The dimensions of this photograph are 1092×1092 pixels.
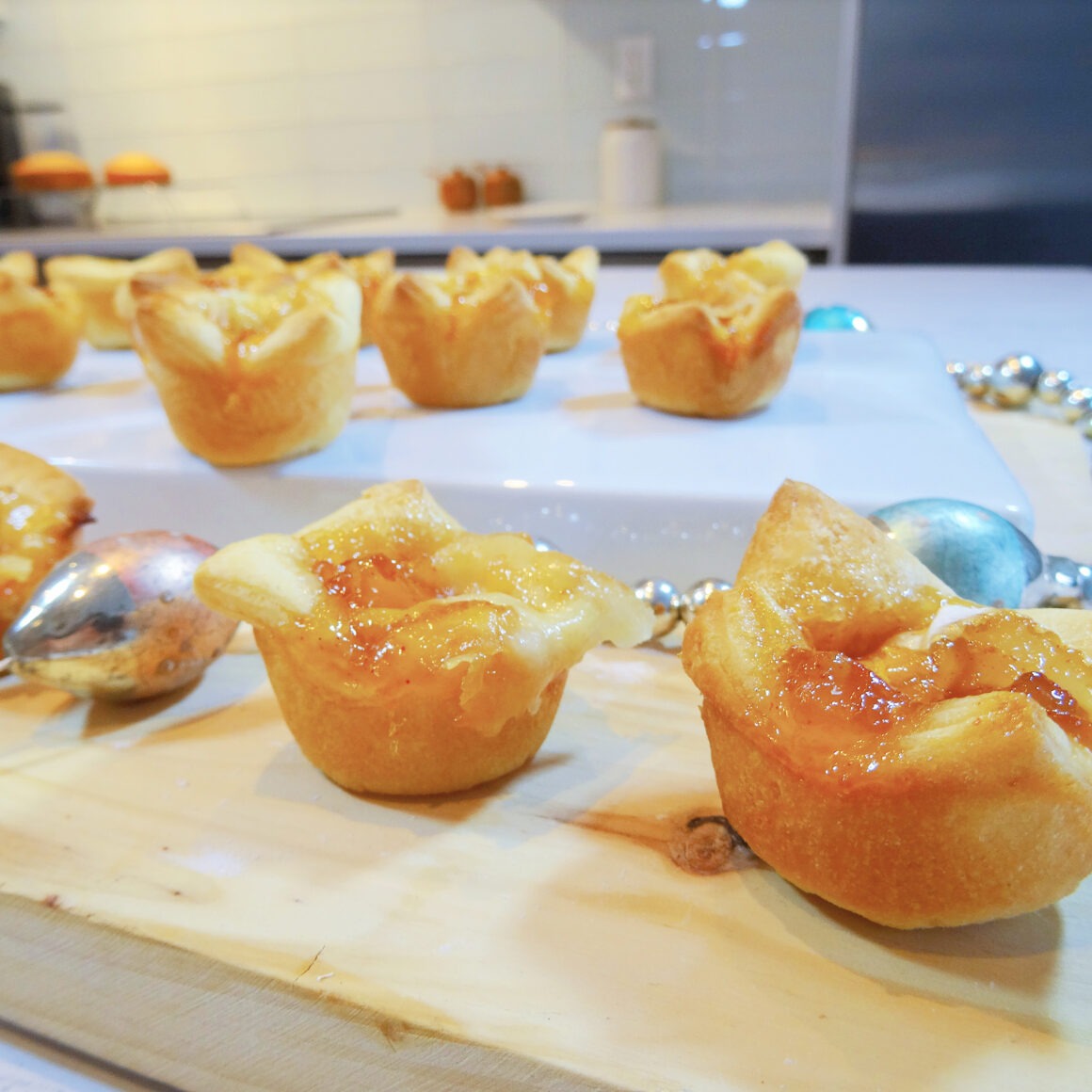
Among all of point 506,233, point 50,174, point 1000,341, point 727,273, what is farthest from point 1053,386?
point 50,174

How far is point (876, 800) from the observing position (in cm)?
51

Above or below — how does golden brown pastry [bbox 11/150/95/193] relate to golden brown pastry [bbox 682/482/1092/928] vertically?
above

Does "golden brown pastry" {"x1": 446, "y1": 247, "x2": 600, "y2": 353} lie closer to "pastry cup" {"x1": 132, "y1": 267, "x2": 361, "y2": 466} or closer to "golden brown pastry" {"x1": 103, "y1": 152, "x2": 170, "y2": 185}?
"pastry cup" {"x1": 132, "y1": 267, "x2": 361, "y2": 466}

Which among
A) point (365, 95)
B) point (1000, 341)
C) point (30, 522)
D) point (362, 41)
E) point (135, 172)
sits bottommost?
point (1000, 341)

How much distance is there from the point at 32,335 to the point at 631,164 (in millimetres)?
2934

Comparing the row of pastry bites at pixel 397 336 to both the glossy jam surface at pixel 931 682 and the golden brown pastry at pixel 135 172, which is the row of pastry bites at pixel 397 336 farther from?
the golden brown pastry at pixel 135 172

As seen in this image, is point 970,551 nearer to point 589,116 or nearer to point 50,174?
point 589,116

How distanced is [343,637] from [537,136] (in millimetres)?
4102

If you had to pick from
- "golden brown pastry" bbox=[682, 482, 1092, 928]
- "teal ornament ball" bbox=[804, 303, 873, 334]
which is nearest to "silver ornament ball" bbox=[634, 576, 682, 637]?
"golden brown pastry" bbox=[682, 482, 1092, 928]

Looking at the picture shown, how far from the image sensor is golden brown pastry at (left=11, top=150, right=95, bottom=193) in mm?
4145

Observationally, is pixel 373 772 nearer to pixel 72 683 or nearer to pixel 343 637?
pixel 343 637

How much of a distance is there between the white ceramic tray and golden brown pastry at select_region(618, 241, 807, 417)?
0.03 metres

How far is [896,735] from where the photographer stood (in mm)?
→ 514

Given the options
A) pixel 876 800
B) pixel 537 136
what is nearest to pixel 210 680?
pixel 876 800
